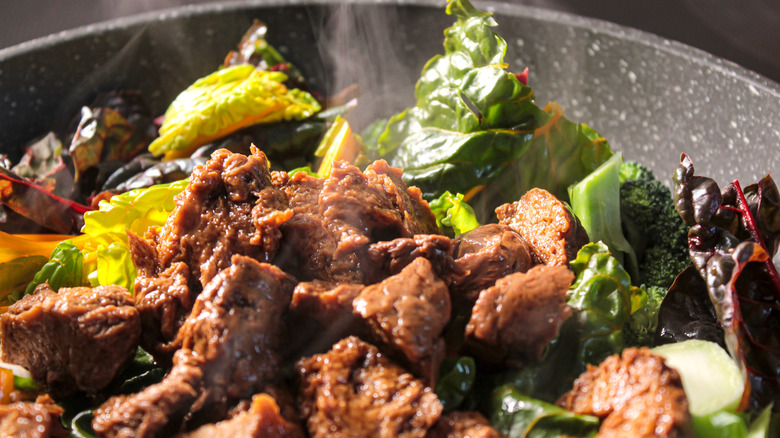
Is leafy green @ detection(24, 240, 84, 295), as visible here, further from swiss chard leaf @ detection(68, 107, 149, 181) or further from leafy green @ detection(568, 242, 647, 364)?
leafy green @ detection(568, 242, 647, 364)

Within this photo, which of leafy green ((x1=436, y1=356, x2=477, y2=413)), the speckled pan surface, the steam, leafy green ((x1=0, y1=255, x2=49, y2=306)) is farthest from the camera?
the steam

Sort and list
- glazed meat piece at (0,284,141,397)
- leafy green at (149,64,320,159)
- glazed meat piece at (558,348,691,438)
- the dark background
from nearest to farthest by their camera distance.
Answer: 1. glazed meat piece at (558,348,691,438)
2. glazed meat piece at (0,284,141,397)
3. leafy green at (149,64,320,159)
4. the dark background

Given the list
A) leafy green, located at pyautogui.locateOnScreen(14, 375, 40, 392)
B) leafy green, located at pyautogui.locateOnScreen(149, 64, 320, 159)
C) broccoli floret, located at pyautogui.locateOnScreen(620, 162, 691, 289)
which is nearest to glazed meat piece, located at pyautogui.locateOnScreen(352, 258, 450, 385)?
leafy green, located at pyautogui.locateOnScreen(14, 375, 40, 392)

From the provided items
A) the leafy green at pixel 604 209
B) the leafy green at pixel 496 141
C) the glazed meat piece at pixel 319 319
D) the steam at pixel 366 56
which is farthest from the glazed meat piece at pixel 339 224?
the steam at pixel 366 56

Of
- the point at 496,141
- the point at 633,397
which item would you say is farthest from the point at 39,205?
the point at 633,397

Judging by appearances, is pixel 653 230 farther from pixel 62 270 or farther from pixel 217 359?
pixel 62 270

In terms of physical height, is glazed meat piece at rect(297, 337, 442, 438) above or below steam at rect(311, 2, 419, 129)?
below

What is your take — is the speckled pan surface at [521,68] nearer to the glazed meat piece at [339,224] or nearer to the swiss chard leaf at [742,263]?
the swiss chard leaf at [742,263]
